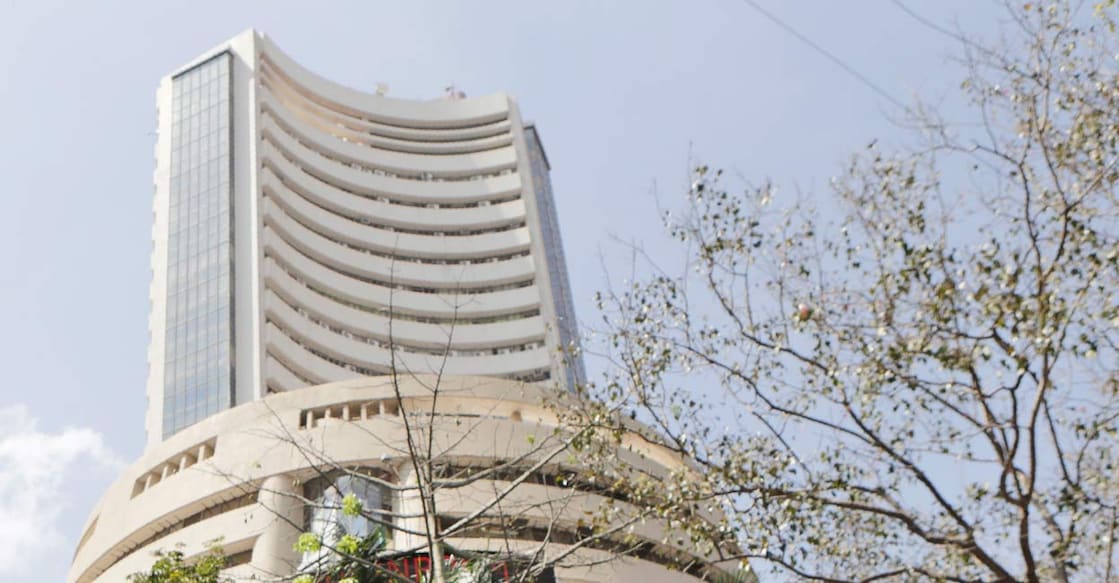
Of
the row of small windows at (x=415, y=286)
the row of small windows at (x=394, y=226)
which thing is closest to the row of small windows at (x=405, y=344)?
the row of small windows at (x=415, y=286)

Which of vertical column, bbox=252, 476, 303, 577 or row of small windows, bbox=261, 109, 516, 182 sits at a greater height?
row of small windows, bbox=261, 109, 516, 182

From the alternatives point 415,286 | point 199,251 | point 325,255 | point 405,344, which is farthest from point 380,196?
point 199,251

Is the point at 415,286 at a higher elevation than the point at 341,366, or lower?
higher

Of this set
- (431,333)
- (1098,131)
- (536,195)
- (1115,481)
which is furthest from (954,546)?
(536,195)

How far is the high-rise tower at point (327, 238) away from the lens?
179 ft

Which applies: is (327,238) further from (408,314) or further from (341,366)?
(341,366)

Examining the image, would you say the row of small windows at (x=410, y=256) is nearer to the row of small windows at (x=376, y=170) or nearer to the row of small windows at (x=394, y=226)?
the row of small windows at (x=394, y=226)

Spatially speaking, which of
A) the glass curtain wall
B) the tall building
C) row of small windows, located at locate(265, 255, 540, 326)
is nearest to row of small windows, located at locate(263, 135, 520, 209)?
the tall building

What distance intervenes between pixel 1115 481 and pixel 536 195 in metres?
69.8

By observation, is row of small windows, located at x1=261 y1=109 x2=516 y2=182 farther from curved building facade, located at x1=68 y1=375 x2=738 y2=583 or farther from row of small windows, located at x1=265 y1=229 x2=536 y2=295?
curved building facade, located at x1=68 y1=375 x2=738 y2=583

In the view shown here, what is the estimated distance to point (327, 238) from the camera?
64750 millimetres

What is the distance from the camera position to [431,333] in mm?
62969

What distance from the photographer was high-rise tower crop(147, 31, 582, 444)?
54531 mm

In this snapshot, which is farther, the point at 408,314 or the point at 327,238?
the point at 327,238
